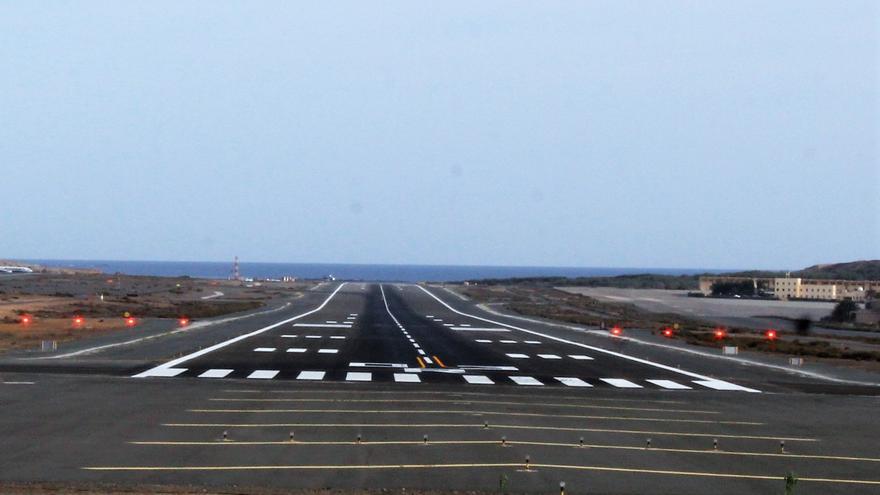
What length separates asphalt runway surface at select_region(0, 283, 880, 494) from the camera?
1531cm

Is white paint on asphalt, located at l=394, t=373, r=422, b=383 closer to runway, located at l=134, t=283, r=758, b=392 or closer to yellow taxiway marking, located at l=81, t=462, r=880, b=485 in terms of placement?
runway, located at l=134, t=283, r=758, b=392

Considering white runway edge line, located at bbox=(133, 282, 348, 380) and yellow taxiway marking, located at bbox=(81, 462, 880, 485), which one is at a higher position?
yellow taxiway marking, located at bbox=(81, 462, 880, 485)

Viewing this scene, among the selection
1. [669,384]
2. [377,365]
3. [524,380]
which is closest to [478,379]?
[524,380]

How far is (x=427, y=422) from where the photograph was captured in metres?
20.7

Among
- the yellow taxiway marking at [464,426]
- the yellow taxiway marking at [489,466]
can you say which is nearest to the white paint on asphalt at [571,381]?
the yellow taxiway marking at [464,426]

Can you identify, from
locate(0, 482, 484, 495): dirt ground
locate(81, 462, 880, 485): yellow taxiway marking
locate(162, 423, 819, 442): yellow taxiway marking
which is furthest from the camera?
locate(162, 423, 819, 442): yellow taxiway marking

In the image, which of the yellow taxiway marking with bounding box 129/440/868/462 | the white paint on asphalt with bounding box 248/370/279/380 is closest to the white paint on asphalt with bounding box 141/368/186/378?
Answer: the white paint on asphalt with bounding box 248/370/279/380

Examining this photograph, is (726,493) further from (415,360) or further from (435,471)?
(415,360)

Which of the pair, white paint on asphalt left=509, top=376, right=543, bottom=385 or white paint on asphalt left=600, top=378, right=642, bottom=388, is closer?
white paint on asphalt left=600, top=378, right=642, bottom=388

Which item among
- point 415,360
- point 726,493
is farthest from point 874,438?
point 415,360

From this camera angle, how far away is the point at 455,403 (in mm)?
23969

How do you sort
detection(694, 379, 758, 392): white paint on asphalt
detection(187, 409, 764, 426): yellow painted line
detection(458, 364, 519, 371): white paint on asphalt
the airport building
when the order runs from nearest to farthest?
detection(187, 409, 764, 426): yellow painted line
detection(694, 379, 758, 392): white paint on asphalt
detection(458, 364, 519, 371): white paint on asphalt
the airport building

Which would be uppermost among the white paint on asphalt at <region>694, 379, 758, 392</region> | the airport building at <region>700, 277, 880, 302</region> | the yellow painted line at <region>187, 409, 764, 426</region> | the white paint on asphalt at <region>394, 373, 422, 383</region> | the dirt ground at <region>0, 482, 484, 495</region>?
the airport building at <region>700, 277, 880, 302</region>

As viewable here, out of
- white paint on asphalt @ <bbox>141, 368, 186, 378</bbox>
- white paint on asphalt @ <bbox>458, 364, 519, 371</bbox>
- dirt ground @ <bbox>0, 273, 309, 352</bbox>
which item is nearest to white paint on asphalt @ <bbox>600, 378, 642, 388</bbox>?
white paint on asphalt @ <bbox>458, 364, 519, 371</bbox>
